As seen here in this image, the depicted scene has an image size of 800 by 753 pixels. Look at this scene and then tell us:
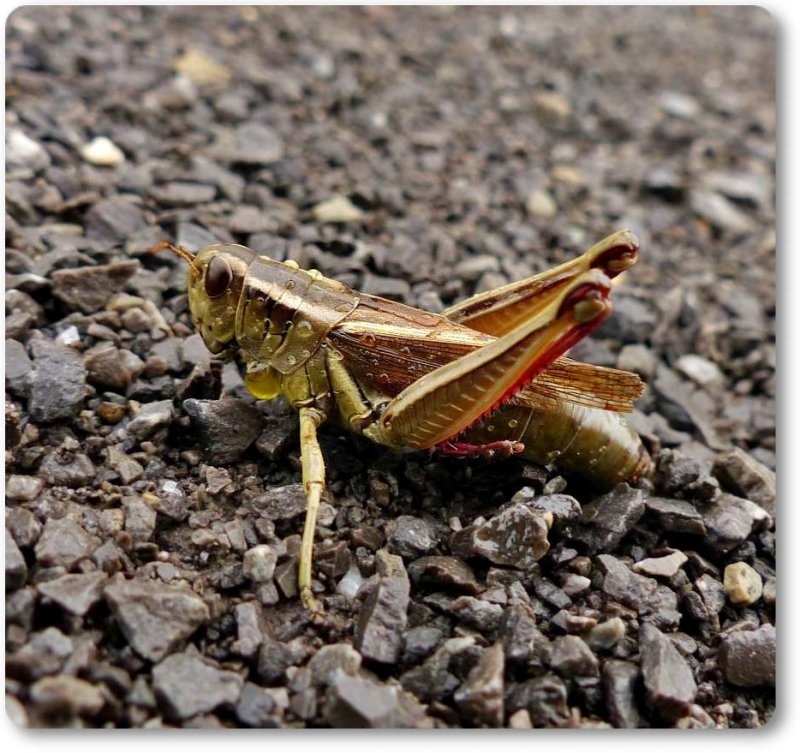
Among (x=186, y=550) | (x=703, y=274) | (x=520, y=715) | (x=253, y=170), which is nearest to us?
(x=520, y=715)

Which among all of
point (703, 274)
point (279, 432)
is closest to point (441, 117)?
point (703, 274)

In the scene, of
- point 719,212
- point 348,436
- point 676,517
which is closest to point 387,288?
point 348,436

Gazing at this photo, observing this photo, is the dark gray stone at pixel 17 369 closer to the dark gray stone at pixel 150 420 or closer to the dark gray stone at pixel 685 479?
the dark gray stone at pixel 150 420

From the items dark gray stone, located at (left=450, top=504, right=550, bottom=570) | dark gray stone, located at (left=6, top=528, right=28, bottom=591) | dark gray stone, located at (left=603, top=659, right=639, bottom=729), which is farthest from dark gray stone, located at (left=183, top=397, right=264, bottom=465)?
dark gray stone, located at (left=603, top=659, right=639, bottom=729)

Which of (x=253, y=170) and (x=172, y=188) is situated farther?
(x=253, y=170)

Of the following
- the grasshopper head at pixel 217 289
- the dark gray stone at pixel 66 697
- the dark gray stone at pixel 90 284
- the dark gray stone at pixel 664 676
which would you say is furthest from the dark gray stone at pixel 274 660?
the dark gray stone at pixel 90 284

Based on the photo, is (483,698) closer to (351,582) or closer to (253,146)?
(351,582)

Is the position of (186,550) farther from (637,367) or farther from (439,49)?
(439,49)
